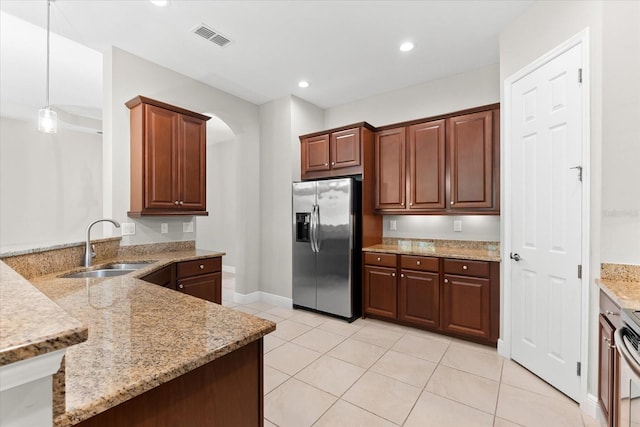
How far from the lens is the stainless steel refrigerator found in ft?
11.5

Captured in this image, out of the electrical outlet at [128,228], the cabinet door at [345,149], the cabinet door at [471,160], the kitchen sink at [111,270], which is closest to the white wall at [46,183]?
the electrical outlet at [128,228]

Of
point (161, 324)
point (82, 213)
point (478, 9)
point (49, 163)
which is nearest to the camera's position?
point (161, 324)

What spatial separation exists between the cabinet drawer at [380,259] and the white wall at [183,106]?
1734 mm

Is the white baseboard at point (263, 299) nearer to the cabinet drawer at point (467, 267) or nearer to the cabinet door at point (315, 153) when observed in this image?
the cabinet door at point (315, 153)

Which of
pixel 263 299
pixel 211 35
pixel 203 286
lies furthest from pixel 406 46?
pixel 263 299

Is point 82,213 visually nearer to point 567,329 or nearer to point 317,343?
point 317,343

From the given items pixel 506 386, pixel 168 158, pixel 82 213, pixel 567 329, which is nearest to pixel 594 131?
pixel 567 329

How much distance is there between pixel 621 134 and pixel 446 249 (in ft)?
6.19

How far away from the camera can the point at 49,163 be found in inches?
199

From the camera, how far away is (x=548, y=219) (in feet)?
7.13

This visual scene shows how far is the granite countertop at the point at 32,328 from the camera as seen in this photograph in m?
0.47

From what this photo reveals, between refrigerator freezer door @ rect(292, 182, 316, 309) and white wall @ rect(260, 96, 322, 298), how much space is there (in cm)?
16

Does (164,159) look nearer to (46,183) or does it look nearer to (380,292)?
(380,292)

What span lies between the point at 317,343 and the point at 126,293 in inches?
76.6
